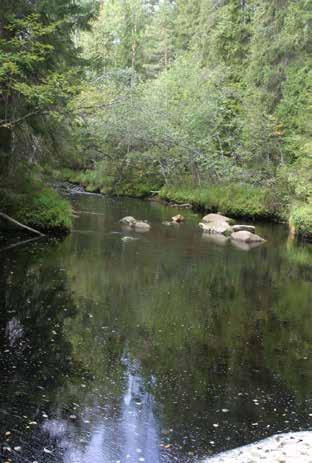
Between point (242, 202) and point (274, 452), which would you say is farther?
point (242, 202)

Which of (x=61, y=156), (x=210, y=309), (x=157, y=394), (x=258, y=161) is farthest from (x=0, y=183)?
(x=258, y=161)

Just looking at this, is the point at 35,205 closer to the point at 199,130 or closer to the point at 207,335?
the point at 207,335

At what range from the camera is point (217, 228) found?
2395 centimetres

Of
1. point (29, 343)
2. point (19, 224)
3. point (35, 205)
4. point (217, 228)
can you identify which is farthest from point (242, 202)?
point (29, 343)

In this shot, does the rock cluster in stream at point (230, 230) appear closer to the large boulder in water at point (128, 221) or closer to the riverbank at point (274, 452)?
the large boulder in water at point (128, 221)

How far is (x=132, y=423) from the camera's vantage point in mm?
6203

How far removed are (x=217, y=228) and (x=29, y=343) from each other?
1642cm

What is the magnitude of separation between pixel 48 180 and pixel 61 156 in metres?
2.37

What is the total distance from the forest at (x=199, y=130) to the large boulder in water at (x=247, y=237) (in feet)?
9.86

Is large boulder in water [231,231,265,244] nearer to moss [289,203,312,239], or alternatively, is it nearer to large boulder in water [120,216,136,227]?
moss [289,203,312,239]

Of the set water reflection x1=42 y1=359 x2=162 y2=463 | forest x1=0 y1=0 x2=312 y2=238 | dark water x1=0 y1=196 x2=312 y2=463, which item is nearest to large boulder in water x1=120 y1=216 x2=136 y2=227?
forest x1=0 y1=0 x2=312 y2=238

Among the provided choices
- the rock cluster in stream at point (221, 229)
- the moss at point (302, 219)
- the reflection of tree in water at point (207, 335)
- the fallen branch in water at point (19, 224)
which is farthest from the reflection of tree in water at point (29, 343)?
the moss at point (302, 219)

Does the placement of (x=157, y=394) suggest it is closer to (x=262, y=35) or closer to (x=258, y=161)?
(x=258, y=161)

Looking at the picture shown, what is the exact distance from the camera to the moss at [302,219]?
23.5 metres
